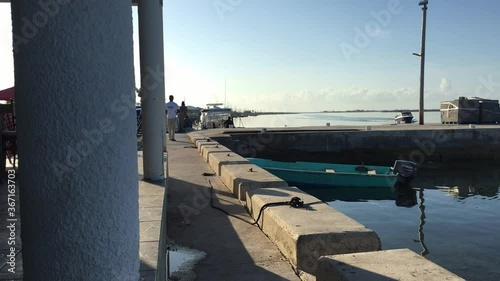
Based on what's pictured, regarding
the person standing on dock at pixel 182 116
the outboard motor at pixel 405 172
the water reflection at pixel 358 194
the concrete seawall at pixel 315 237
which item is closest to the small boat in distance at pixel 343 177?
the outboard motor at pixel 405 172

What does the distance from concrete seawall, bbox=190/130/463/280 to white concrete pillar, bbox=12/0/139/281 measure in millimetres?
1996

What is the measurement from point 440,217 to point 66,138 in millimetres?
12185

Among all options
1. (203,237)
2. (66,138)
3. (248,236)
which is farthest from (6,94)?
(66,138)

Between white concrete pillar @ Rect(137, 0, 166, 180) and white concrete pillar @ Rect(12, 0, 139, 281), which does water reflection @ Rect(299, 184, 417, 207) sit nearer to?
white concrete pillar @ Rect(137, 0, 166, 180)

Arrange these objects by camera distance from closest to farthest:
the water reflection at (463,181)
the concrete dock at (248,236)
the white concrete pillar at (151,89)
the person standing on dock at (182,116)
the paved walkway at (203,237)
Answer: the concrete dock at (248,236), the paved walkway at (203,237), the white concrete pillar at (151,89), the water reflection at (463,181), the person standing on dock at (182,116)

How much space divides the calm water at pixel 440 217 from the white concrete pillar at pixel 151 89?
5.68 meters

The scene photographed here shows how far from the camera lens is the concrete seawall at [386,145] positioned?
22.0m

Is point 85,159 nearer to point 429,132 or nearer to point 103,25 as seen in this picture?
point 103,25

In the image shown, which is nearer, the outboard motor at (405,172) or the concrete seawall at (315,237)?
the concrete seawall at (315,237)

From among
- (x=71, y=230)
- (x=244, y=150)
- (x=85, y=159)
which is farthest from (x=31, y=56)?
(x=244, y=150)

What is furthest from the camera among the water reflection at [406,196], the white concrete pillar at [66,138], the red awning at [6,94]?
the water reflection at [406,196]

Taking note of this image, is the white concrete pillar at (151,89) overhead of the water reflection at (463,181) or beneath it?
overhead

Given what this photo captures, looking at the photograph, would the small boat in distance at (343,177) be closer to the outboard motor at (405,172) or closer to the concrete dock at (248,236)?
the outboard motor at (405,172)

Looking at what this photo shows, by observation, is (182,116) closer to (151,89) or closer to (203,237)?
(151,89)
